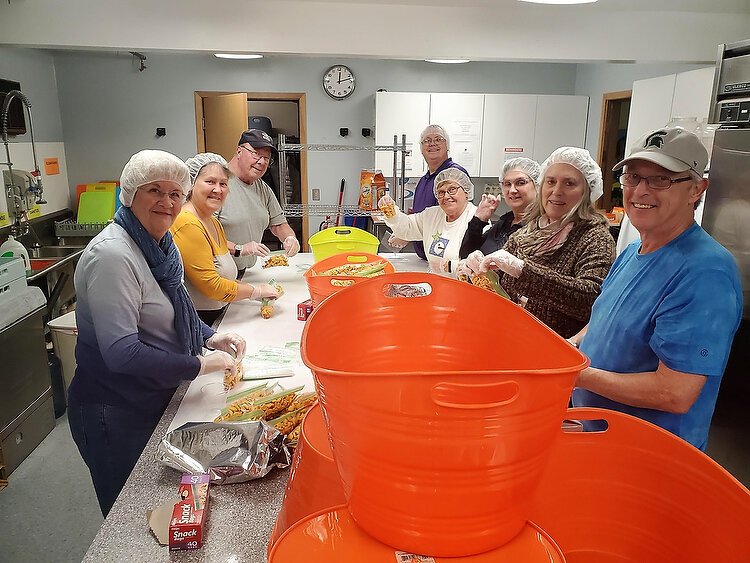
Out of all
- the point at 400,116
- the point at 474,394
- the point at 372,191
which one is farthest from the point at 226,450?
the point at 400,116

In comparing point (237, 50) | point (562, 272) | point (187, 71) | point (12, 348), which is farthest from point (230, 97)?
point (562, 272)

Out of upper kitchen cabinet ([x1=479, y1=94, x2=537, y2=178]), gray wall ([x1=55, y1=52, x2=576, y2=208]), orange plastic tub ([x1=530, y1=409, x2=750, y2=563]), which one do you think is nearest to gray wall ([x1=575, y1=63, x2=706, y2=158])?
gray wall ([x1=55, y1=52, x2=576, y2=208])

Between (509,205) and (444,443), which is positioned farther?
(509,205)

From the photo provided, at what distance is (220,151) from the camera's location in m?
6.12

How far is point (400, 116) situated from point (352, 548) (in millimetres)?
5225

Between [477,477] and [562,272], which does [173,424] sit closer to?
[477,477]

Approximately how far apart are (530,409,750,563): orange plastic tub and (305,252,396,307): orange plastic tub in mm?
955

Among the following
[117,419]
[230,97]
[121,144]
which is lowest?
[117,419]

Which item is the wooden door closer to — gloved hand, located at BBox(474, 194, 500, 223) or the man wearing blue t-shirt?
gloved hand, located at BBox(474, 194, 500, 223)

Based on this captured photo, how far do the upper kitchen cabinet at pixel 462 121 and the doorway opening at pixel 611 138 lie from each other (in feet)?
4.20

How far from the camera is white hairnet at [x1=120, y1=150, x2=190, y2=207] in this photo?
1.57 metres

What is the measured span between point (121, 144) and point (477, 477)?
20.1 ft

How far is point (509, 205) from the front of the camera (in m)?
2.65

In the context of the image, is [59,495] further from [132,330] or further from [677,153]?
[677,153]
